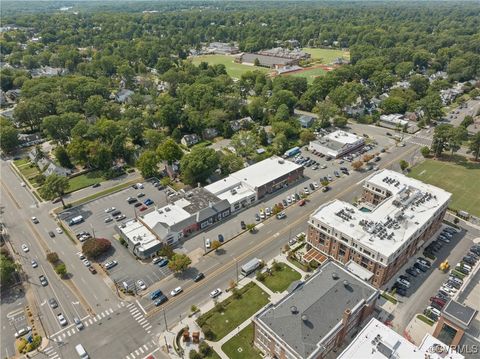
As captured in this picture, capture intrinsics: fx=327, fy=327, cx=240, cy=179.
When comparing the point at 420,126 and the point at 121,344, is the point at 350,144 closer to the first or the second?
the point at 420,126

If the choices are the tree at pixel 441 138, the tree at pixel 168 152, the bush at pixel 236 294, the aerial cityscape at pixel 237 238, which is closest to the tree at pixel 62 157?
the aerial cityscape at pixel 237 238

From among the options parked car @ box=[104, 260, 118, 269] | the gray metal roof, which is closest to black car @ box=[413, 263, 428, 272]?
the gray metal roof

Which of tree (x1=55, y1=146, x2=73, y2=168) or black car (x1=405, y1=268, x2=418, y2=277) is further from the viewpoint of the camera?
tree (x1=55, y1=146, x2=73, y2=168)

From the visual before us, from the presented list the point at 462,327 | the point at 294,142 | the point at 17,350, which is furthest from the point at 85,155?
the point at 462,327

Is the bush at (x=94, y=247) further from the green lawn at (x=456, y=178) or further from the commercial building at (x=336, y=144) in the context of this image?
the green lawn at (x=456, y=178)

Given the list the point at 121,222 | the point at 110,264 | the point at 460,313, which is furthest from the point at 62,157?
the point at 460,313

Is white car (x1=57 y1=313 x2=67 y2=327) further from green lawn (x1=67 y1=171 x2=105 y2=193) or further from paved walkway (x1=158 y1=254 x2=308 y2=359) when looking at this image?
green lawn (x1=67 y1=171 x2=105 y2=193)

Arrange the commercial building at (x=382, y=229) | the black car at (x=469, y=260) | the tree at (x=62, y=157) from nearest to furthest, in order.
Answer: the commercial building at (x=382, y=229), the black car at (x=469, y=260), the tree at (x=62, y=157)

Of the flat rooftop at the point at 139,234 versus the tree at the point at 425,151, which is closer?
the flat rooftop at the point at 139,234

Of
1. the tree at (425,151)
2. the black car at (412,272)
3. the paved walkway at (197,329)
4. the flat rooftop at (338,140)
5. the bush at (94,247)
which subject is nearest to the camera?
the paved walkway at (197,329)
